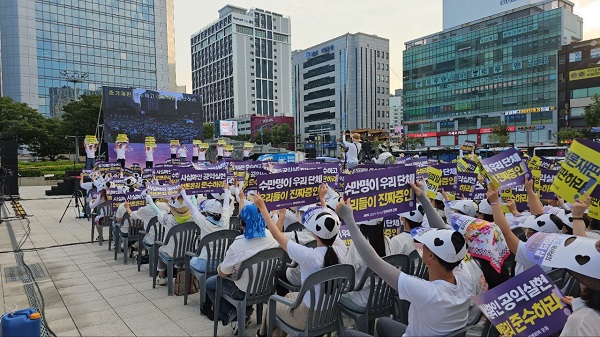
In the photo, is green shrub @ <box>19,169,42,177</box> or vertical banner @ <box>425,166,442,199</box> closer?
vertical banner @ <box>425,166,442,199</box>

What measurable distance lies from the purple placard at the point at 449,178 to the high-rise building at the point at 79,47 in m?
64.5

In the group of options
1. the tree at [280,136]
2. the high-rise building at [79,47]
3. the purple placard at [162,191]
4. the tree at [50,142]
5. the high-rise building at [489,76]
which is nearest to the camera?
the purple placard at [162,191]

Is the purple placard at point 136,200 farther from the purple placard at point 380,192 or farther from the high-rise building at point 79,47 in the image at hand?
the high-rise building at point 79,47

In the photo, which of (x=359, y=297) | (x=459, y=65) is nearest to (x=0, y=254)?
(x=359, y=297)

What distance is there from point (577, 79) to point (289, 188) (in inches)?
2572

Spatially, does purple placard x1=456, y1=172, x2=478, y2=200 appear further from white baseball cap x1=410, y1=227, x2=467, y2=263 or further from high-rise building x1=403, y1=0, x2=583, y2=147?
high-rise building x1=403, y1=0, x2=583, y2=147

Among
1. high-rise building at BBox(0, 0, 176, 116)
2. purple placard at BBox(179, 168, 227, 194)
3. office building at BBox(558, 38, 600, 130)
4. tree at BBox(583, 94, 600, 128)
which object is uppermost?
high-rise building at BBox(0, 0, 176, 116)

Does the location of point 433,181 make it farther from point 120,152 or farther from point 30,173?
point 30,173

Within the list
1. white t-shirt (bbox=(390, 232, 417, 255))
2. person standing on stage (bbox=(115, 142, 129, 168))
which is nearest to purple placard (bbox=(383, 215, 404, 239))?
white t-shirt (bbox=(390, 232, 417, 255))

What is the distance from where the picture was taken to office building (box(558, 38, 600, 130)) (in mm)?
52969

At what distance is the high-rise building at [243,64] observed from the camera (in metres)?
130

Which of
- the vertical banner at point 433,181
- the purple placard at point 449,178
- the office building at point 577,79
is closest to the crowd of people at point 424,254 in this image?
the vertical banner at point 433,181

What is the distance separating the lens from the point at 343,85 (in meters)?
97.3

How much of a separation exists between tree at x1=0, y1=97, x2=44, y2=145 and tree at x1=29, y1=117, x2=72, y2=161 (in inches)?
30.9
